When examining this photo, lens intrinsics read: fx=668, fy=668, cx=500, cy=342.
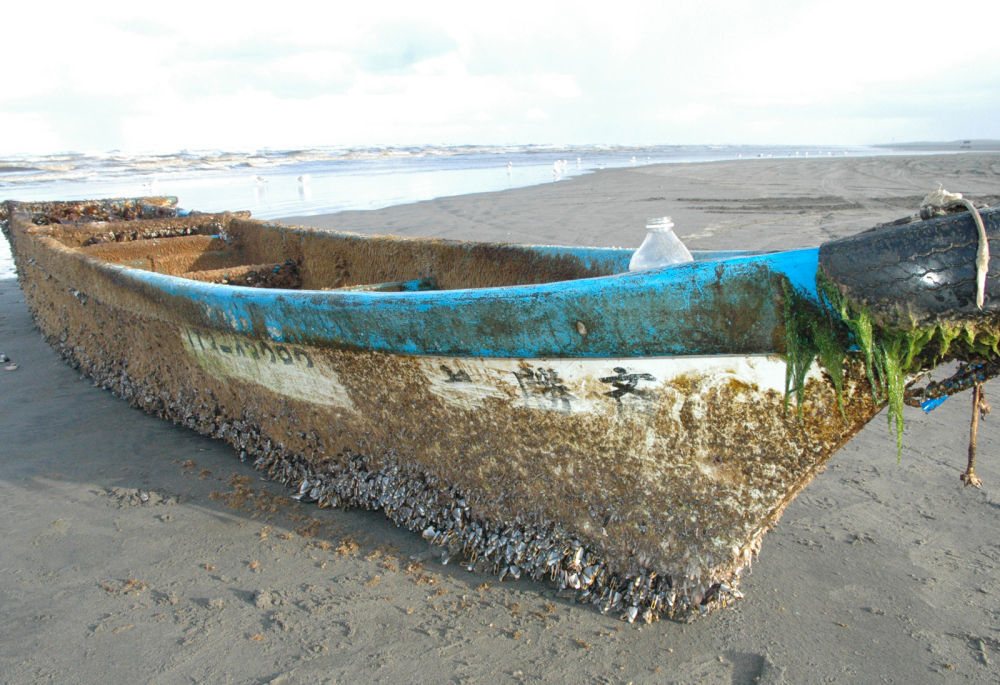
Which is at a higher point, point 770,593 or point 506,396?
point 506,396

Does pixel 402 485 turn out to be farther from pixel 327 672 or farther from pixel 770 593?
pixel 770 593

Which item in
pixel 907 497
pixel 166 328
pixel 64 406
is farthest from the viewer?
pixel 64 406

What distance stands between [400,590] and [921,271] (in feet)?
5.41

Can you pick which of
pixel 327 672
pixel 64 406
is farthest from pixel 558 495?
pixel 64 406

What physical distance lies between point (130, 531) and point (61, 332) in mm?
3161

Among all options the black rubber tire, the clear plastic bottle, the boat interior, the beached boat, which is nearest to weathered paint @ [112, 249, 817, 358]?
the beached boat

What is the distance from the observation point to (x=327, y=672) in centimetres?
177

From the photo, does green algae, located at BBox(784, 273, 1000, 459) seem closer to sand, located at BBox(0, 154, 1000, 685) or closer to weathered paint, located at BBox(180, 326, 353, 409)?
sand, located at BBox(0, 154, 1000, 685)

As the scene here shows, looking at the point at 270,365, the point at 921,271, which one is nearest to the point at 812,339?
the point at 921,271

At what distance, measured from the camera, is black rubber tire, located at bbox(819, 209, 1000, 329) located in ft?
4.28

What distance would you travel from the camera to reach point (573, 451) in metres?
1.95

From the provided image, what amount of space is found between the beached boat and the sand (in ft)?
0.49

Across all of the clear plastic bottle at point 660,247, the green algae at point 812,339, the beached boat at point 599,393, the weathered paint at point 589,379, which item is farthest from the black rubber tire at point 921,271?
the clear plastic bottle at point 660,247

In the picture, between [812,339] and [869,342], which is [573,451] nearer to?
[812,339]
